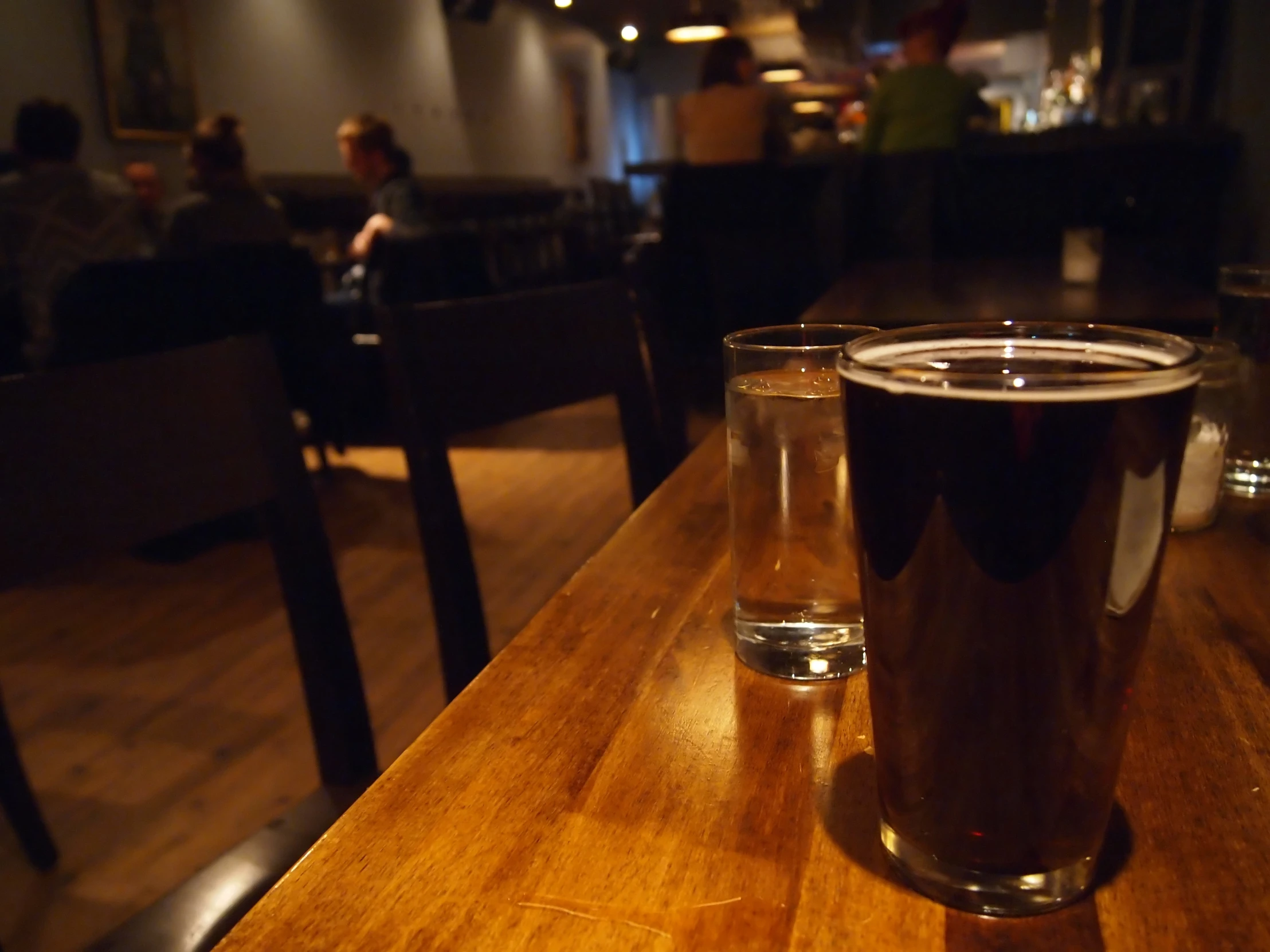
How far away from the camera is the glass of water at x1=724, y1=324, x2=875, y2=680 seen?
425 millimetres

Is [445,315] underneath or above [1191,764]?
above

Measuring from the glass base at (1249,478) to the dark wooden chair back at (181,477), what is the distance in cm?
69

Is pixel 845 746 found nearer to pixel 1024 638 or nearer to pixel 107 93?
pixel 1024 638

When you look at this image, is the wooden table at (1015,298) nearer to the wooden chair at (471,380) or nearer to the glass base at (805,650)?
the wooden chair at (471,380)

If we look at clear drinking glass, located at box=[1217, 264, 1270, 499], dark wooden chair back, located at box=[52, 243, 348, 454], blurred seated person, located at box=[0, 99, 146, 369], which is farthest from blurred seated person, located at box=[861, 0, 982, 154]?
clear drinking glass, located at box=[1217, 264, 1270, 499]

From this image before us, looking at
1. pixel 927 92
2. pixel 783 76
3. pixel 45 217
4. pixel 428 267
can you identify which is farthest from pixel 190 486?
pixel 783 76

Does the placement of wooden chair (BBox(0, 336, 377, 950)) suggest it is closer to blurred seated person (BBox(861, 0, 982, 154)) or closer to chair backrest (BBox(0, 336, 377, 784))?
chair backrest (BBox(0, 336, 377, 784))

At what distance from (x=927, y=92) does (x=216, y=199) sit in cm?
267

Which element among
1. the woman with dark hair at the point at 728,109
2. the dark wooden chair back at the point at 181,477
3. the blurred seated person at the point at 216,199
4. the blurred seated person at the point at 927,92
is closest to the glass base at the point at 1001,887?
the dark wooden chair back at the point at 181,477

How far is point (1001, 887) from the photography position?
28 centimetres

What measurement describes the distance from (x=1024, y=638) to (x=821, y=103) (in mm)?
13379

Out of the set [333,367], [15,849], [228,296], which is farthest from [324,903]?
[333,367]

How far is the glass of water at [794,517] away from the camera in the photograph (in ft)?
1.39

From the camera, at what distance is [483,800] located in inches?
13.3
